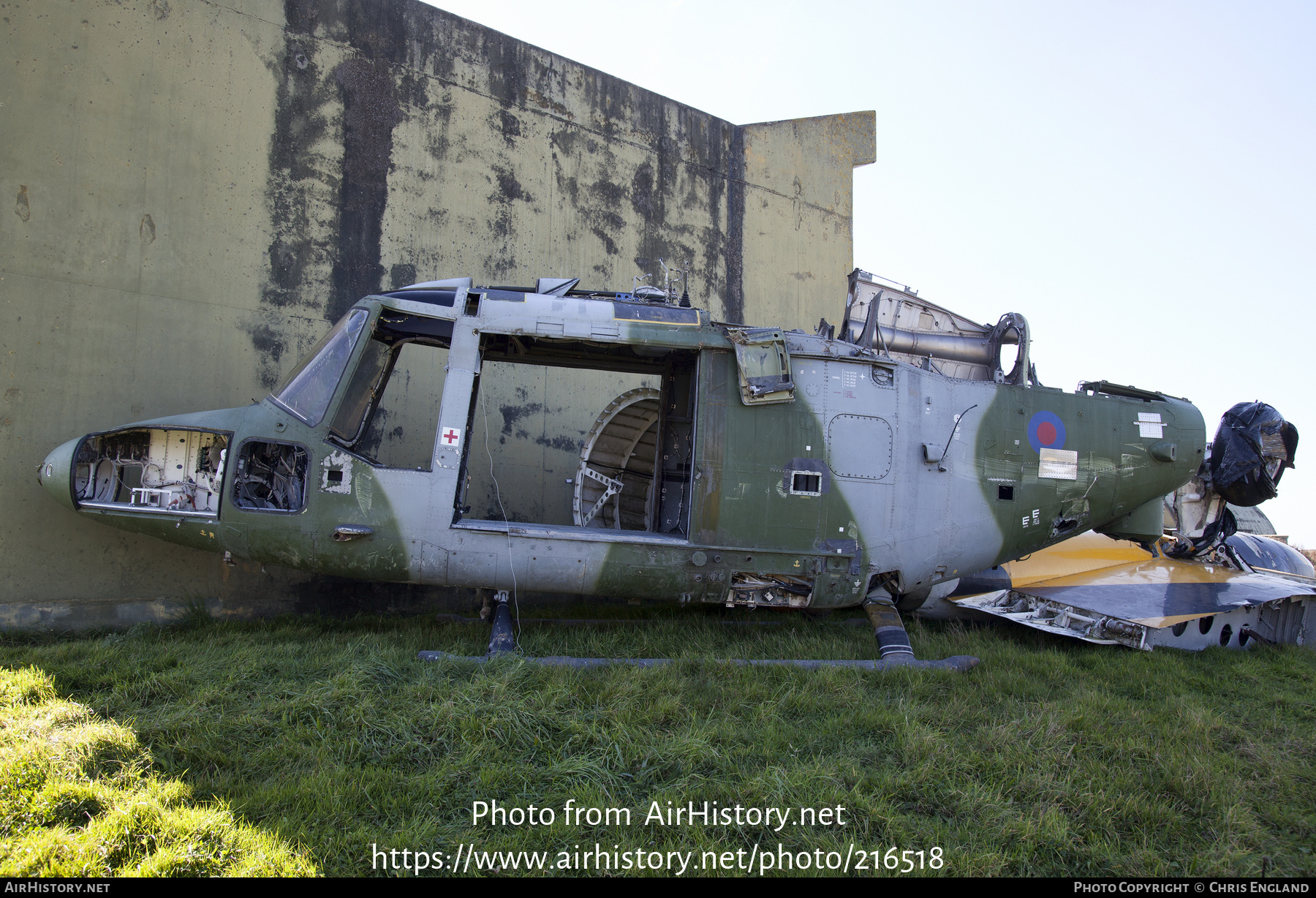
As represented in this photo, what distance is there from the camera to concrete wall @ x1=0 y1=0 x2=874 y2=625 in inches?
248

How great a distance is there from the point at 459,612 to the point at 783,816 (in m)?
5.39

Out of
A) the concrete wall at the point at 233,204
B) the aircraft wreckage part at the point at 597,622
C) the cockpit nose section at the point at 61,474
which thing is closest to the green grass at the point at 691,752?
the aircraft wreckage part at the point at 597,622

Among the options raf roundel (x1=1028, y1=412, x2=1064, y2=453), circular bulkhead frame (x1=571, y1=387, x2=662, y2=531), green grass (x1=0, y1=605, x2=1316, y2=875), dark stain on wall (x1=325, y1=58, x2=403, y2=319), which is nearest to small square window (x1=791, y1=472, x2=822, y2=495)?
green grass (x1=0, y1=605, x2=1316, y2=875)

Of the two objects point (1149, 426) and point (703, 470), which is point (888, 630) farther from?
point (1149, 426)

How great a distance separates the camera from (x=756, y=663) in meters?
5.45

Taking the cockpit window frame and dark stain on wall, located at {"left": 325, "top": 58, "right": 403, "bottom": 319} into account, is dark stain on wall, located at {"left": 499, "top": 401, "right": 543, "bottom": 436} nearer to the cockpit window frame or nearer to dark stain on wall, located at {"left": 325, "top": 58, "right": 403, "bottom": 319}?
dark stain on wall, located at {"left": 325, "top": 58, "right": 403, "bottom": 319}

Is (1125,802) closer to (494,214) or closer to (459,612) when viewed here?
(459,612)

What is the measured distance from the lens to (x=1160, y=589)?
285 inches

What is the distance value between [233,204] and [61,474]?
3307mm

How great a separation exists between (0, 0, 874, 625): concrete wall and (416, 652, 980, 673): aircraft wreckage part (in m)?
3.00

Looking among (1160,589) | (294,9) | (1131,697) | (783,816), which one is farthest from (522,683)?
(294,9)

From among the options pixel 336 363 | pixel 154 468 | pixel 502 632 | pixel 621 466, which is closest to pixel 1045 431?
pixel 621 466

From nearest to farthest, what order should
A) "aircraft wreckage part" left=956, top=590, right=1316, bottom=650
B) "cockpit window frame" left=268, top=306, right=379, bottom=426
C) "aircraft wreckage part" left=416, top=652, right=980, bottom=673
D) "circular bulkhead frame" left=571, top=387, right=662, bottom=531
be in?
"aircraft wreckage part" left=416, top=652, right=980, bottom=673, "cockpit window frame" left=268, top=306, right=379, bottom=426, "aircraft wreckage part" left=956, top=590, right=1316, bottom=650, "circular bulkhead frame" left=571, top=387, right=662, bottom=531

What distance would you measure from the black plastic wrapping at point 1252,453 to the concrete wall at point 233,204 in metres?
7.88
